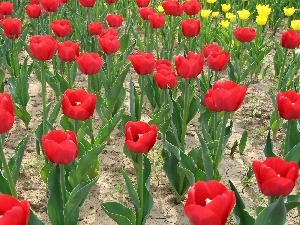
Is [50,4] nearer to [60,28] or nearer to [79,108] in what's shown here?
[60,28]

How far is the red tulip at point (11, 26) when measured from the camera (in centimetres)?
390

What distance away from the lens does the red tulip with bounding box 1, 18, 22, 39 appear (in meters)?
3.90

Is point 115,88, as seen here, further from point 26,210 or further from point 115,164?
point 26,210

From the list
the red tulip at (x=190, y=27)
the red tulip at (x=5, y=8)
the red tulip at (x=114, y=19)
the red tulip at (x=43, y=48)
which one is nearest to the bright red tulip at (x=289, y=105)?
the red tulip at (x=43, y=48)

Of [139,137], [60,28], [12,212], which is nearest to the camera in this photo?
[12,212]

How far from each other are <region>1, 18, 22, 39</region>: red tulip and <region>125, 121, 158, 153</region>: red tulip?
6.81ft

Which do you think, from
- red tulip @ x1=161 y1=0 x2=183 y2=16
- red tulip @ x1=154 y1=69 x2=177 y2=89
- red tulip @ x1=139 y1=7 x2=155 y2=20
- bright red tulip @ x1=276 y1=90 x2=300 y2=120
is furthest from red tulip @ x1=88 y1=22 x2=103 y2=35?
bright red tulip @ x1=276 y1=90 x2=300 y2=120

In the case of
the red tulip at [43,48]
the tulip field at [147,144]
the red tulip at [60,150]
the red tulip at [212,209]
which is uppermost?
the red tulip at [212,209]

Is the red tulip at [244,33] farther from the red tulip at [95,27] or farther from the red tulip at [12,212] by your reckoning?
the red tulip at [12,212]

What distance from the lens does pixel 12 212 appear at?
4.84 feet

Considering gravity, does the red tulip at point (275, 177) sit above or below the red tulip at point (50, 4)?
above

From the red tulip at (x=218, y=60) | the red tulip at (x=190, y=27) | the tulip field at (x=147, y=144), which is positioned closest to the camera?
the tulip field at (x=147, y=144)

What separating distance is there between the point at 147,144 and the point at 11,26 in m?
2.22

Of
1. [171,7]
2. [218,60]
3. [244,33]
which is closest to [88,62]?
[218,60]
